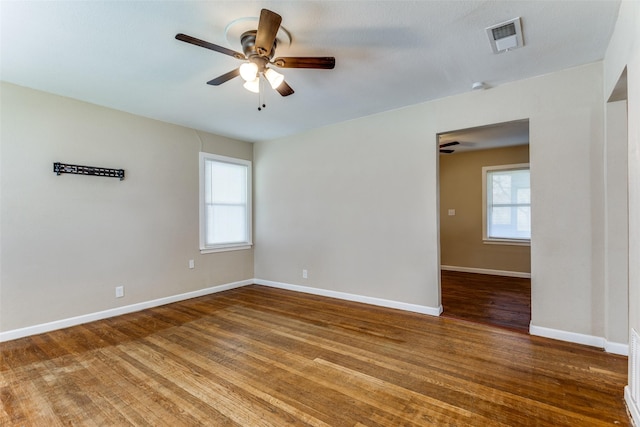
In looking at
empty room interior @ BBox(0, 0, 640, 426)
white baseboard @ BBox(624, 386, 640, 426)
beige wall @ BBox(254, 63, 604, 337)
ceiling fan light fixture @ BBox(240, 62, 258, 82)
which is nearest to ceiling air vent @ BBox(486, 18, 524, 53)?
empty room interior @ BBox(0, 0, 640, 426)

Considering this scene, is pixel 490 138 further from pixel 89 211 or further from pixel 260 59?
pixel 89 211

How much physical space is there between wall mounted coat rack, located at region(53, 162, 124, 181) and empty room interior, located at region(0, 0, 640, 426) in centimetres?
3

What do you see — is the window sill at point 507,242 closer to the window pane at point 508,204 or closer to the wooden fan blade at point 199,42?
the window pane at point 508,204

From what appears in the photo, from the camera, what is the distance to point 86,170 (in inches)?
138

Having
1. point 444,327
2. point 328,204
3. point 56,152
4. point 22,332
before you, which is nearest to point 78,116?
point 56,152

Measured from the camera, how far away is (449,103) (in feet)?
11.5

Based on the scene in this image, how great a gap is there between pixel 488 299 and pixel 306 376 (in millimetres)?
3166

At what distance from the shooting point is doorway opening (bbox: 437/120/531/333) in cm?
517

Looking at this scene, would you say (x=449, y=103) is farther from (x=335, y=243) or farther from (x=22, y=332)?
(x=22, y=332)

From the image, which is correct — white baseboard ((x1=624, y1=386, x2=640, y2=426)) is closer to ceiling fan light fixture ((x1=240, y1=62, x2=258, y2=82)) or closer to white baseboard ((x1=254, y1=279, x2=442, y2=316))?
white baseboard ((x1=254, y1=279, x2=442, y2=316))

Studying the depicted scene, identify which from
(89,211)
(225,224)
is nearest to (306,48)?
(89,211)

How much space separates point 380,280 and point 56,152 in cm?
406

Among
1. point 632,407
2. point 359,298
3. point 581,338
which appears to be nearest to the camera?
point 632,407

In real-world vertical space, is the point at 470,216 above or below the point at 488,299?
above
